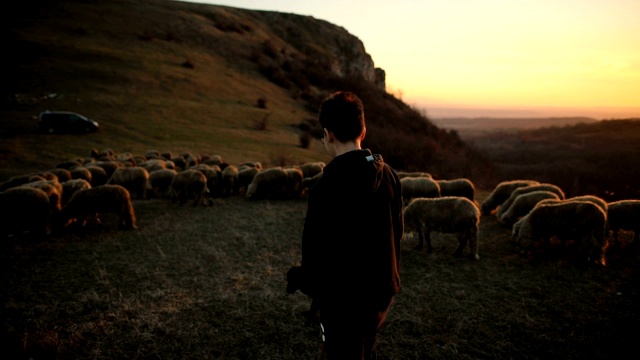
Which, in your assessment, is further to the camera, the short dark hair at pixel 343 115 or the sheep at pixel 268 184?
the sheep at pixel 268 184

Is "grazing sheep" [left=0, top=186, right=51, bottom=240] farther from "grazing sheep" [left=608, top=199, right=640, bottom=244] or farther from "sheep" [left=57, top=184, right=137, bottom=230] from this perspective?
"grazing sheep" [left=608, top=199, right=640, bottom=244]

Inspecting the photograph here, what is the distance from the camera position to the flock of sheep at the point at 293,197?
7777 mm

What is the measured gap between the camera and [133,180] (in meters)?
13.8

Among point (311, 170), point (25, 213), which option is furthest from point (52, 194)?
point (311, 170)

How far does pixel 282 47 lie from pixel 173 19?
19.4 meters

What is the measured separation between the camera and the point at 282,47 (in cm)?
6525

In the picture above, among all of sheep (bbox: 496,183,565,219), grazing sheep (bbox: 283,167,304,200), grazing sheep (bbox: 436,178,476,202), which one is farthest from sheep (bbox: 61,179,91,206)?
sheep (bbox: 496,183,565,219)

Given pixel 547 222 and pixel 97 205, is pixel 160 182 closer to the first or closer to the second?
pixel 97 205

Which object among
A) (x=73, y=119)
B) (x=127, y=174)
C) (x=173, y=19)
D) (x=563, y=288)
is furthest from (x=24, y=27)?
(x=563, y=288)

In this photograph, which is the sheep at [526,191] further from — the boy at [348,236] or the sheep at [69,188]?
the sheep at [69,188]

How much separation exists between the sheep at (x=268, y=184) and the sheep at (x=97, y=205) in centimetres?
547

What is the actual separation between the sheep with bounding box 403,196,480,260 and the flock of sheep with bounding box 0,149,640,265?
2 centimetres

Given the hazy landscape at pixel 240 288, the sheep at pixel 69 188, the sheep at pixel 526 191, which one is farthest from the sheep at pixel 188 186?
the sheep at pixel 526 191

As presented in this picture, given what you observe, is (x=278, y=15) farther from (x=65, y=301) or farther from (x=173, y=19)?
(x=65, y=301)
